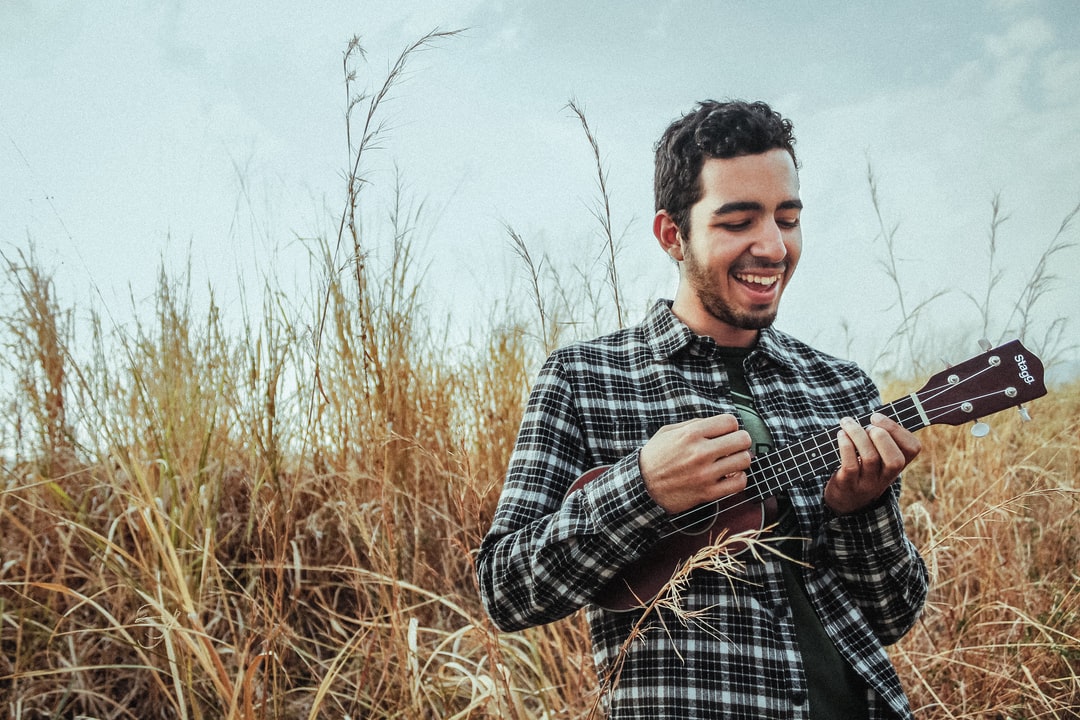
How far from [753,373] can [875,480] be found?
14.6 inches

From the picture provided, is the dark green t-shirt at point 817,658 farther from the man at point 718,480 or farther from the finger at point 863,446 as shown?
the finger at point 863,446

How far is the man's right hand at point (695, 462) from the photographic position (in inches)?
44.3

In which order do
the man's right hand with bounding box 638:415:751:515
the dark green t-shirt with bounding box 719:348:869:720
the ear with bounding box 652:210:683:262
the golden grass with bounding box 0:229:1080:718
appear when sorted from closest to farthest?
the man's right hand with bounding box 638:415:751:515, the dark green t-shirt with bounding box 719:348:869:720, the ear with bounding box 652:210:683:262, the golden grass with bounding box 0:229:1080:718

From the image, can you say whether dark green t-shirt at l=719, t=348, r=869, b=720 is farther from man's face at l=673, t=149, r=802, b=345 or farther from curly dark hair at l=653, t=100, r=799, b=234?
curly dark hair at l=653, t=100, r=799, b=234

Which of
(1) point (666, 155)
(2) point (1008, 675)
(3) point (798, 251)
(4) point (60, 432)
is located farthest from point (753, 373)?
(4) point (60, 432)

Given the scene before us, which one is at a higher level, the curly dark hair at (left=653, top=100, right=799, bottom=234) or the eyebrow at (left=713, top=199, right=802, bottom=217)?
the curly dark hair at (left=653, top=100, right=799, bottom=234)

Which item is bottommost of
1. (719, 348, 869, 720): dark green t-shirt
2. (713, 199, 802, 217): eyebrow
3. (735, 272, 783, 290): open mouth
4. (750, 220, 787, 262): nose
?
(719, 348, 869, 720): dark green t-shirt

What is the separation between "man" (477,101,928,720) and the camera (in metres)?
1.18

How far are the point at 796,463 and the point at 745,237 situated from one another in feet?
1.43

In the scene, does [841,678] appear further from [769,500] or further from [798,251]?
[798,251]

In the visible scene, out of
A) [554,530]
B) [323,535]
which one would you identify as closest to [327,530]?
[323,535]

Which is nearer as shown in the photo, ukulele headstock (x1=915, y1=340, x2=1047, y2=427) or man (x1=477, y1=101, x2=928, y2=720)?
man (x1=477, y1=101, x2=928, y2=720)

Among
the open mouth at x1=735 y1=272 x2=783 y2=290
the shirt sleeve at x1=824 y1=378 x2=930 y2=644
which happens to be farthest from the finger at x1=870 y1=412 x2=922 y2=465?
the open mouth at x1=735 y1=272 x2=783 y2=290

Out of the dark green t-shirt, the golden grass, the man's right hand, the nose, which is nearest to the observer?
the man's right hand
